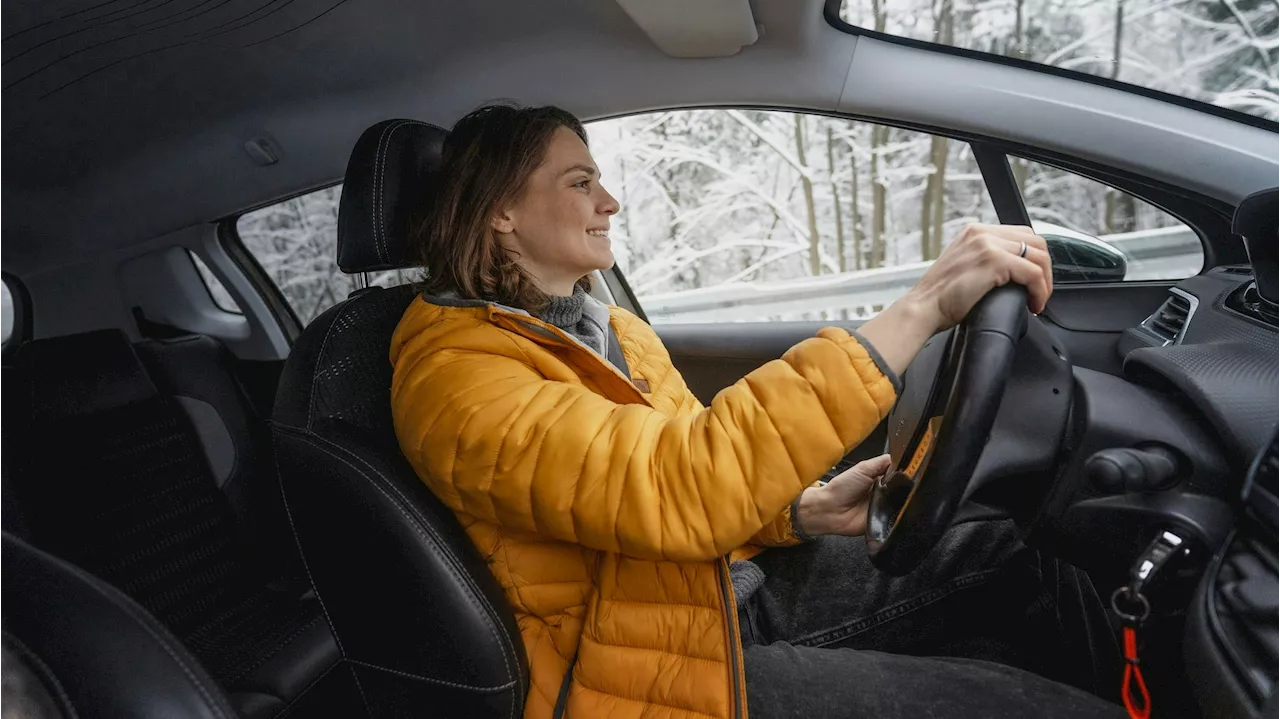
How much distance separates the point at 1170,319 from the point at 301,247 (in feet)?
8.68

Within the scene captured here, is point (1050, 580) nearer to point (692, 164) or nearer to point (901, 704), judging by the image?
point (901, 704)

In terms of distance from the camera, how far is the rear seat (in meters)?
1.94

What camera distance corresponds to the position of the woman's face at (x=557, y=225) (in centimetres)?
150

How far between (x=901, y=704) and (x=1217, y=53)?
1.36 meters

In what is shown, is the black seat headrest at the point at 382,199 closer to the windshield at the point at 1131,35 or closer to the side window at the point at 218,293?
the windshield at the point at 1131,35

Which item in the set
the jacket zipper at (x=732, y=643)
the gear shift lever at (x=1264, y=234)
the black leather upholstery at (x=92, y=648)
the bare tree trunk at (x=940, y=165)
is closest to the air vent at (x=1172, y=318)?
the gear shift lever at (x=1264, y=234)

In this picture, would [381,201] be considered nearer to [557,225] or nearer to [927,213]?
[557,225]

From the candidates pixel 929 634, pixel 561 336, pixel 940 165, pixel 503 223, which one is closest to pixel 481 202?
pixel 503 223

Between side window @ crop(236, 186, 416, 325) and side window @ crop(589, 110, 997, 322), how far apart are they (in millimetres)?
888

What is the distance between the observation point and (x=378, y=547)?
1206 mm

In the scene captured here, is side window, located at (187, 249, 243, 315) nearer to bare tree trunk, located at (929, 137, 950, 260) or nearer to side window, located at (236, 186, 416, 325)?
side window, located at (236, 186, 416, 325)

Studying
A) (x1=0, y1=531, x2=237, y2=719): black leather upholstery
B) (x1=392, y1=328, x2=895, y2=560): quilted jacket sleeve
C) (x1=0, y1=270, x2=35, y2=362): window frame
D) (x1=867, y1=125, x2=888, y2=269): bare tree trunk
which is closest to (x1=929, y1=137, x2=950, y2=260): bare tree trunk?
(x1=867, y1=125, x2=888, y2=269): bare tree trunk

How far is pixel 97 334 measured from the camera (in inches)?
90.5

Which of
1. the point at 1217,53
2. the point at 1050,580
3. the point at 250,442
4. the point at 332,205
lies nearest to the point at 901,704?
the point at 1050,580
